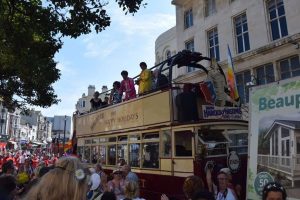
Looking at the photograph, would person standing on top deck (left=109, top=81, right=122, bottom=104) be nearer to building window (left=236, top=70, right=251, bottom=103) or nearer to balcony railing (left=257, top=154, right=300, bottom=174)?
balcony railing (left=257, top=154, right=300, bottom=174)

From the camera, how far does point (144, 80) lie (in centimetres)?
1161

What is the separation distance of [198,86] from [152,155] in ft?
8.32

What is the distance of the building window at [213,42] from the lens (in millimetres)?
24984

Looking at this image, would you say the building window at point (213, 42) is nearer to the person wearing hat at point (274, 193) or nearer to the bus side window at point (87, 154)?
the bus side window at point (87, 154)

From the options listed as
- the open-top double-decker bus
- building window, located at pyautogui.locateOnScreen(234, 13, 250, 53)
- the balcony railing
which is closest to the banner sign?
the open-top double-decker bus

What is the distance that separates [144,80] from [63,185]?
9476mm

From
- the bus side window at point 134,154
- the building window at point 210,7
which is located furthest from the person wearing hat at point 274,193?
the building window at point 210,7

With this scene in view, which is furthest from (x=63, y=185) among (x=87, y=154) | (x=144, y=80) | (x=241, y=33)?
(x=241, y=33)

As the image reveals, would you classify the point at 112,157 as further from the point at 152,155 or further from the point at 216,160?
the point at 216,160

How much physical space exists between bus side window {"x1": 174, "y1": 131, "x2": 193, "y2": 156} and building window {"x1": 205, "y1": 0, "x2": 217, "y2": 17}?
18186 millimetres

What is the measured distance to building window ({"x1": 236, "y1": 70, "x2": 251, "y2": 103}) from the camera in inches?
843

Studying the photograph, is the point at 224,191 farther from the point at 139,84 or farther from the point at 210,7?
the point at 210,7

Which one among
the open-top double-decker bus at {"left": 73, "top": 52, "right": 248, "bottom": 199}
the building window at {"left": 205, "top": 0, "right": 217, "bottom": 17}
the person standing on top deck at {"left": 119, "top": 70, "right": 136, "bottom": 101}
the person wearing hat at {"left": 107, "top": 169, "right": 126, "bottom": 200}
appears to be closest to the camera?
the person wearing hat at {"left": 107, "top": 169, "right": 126, "bottom": 200}

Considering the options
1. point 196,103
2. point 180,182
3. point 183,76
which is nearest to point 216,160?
point 180,182
